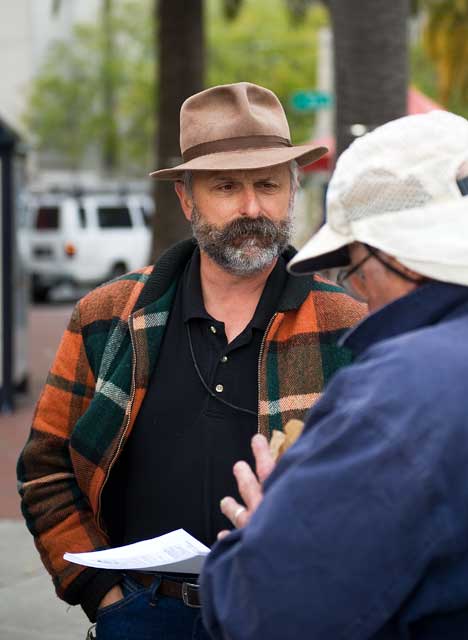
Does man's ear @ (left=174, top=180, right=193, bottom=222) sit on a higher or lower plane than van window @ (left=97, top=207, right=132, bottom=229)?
higher

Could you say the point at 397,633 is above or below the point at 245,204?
below

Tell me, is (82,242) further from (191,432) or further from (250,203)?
(191,432)

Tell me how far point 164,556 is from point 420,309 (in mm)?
982

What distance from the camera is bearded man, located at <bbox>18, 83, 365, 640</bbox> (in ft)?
9.32

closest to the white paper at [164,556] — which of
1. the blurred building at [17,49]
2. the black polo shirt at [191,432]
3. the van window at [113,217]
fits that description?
the black polo shirt at [191,432]

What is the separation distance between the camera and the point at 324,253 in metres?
1.92

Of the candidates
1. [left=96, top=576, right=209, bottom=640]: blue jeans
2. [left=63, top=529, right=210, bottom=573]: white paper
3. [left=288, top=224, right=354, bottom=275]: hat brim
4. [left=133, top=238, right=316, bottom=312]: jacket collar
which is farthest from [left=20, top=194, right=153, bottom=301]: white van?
[left=288, top=224, right=354, bottom=275]: hat brim

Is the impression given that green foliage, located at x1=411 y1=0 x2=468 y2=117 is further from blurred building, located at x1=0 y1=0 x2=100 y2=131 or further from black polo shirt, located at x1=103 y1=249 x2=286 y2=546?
blurred building, located at x1=0 y1=0 x2=100 y2=131

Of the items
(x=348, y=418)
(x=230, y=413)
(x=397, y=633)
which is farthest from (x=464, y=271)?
(x=230, y=413)

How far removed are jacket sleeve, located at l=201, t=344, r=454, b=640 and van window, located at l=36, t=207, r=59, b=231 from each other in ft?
71.1

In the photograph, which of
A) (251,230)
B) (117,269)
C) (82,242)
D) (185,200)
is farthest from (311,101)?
(251,230)

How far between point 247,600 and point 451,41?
1819 centimetres

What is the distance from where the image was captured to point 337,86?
25.0 feet

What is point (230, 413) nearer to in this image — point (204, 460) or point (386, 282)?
point (204, 460)
